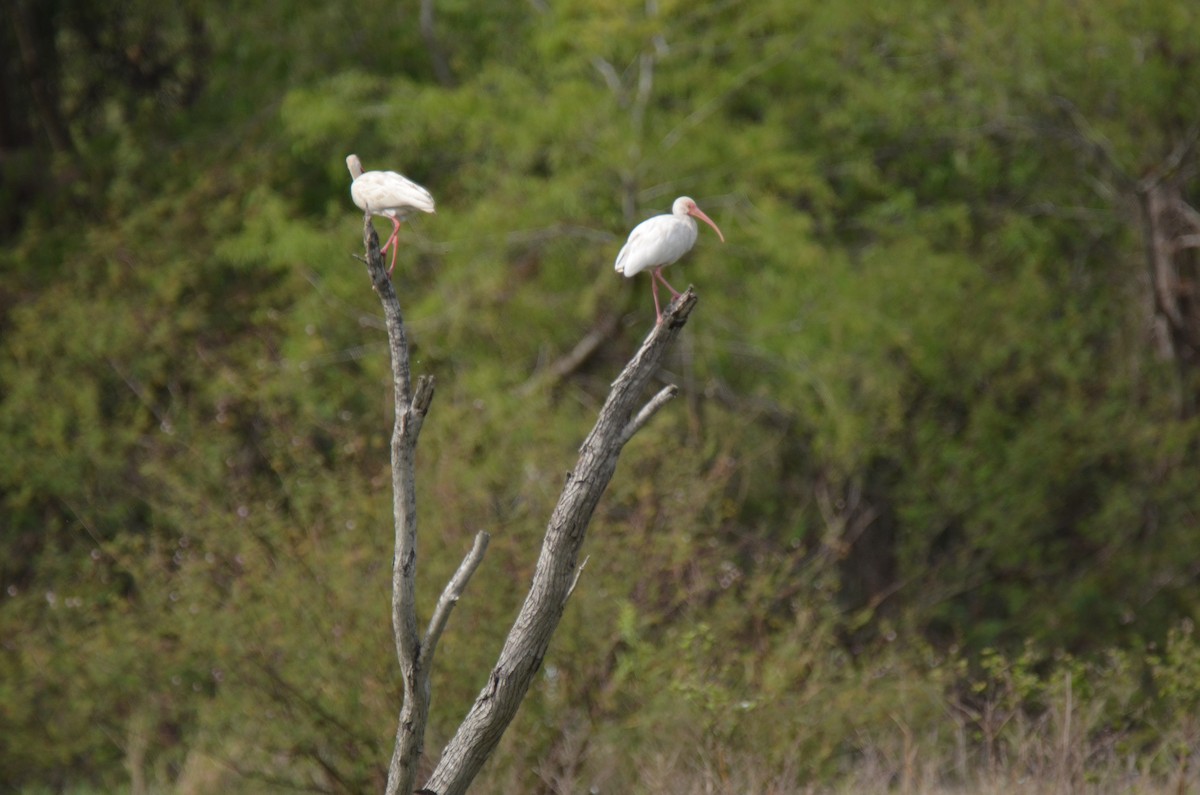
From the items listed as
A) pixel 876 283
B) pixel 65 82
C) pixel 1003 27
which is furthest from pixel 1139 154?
pixel 65 82

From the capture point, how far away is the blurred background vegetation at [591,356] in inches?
328

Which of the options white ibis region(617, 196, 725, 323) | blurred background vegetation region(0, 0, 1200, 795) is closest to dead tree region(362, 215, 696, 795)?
white ibis region(617, 196, 725, 323)

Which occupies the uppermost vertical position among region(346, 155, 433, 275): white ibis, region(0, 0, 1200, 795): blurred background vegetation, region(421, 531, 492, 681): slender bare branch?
region(346, 155, 433, 275): white ibis

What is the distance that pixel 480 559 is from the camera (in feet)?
13.9

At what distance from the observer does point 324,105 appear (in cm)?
1313

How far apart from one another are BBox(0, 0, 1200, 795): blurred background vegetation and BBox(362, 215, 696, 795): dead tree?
3217mm

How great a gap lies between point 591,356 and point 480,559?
8.54m

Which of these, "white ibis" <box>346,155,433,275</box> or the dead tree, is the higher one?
"white ibis" <box>346,155,433,275</box>

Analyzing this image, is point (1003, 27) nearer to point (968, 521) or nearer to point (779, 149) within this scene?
point (779, 149)

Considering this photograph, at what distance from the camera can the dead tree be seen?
4.18 m

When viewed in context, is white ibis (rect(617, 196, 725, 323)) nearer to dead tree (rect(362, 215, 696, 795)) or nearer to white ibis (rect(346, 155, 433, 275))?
dead tree (rect(362, 215, 696, 795))

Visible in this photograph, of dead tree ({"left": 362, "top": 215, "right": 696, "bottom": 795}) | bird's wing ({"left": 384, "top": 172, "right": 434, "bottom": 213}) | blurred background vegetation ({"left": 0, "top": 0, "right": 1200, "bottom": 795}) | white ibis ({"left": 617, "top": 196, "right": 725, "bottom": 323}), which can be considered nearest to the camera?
bird's wing ({"left": 384, "top": 172, "right": 434, "bottom": 213})

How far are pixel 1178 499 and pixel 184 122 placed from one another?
397 inches

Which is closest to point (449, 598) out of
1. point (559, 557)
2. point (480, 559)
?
point (480, 559)
